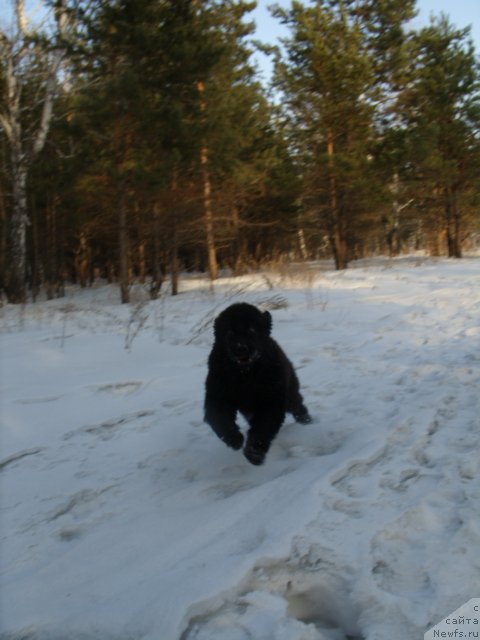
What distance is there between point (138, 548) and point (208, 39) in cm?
1527

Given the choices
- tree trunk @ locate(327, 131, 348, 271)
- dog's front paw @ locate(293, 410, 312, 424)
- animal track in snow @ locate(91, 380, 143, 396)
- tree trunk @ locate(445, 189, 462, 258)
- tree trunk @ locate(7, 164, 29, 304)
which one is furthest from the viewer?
tree trunk @ locate(445, 189, 462, 258)

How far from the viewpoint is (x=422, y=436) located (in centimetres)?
312

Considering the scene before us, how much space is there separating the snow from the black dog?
251 mm

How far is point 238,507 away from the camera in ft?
8.16

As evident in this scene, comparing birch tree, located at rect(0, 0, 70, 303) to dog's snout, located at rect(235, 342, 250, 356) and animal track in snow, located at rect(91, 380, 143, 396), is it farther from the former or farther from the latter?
dog's snout, located at rect(235, 342, 250, 356)

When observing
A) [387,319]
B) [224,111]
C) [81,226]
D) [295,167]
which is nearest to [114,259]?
[81,226]

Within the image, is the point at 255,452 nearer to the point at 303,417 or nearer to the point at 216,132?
the point at 303,417

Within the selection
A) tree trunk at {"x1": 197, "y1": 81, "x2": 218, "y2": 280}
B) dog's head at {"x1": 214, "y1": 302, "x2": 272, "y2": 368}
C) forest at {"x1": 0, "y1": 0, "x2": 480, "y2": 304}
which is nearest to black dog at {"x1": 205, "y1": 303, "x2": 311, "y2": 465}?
dog's head at {"x1": 214, "y1": 302, "x2": 272, "y2": 368}

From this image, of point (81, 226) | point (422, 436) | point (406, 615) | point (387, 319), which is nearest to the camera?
point (406, 615)

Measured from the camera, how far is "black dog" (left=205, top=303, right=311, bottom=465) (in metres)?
3.06

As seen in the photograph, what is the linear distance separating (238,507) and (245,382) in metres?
0.90

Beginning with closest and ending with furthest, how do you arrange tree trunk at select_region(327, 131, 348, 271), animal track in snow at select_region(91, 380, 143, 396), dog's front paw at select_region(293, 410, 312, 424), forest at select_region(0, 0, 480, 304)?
dog's front paw at select_region(293, 410, 312, 424) < animal track in snow at select_region(91, 380, 143, 396) < forest at select_region(0, 0, 480, 304) < tree trunk at select_region(327, 131, 348, 271)

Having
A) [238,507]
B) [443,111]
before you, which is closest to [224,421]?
[238,507]

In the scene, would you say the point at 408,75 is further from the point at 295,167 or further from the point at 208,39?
the point at 208,39
